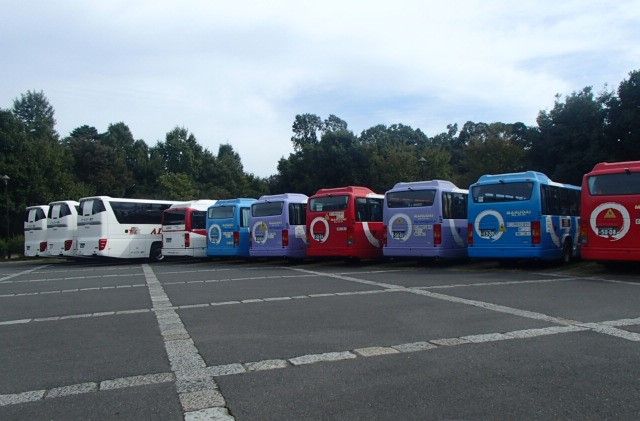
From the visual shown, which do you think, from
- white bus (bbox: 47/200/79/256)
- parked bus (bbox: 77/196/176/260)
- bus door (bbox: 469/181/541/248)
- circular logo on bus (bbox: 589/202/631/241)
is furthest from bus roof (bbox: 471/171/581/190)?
white bus (bbox: 47/200/79/256)

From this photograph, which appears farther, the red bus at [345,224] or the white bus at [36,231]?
the white bus at [36,231]

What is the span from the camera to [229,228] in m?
22.6

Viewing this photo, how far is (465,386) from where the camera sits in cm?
506

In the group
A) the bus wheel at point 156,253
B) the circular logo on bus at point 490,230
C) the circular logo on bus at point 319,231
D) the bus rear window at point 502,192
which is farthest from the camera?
the bus wheel at point 156,253

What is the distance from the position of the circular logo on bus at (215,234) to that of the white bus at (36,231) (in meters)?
7.98

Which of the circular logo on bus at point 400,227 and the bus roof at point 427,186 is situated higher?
the bus roof at point 427,186

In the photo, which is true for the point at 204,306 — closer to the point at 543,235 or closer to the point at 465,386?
the point at 465,386

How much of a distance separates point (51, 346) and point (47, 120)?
84653mm

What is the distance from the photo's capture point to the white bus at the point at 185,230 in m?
23.8

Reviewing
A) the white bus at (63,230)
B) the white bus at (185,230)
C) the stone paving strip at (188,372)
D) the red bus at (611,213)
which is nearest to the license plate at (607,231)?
the red bus at (611,213)

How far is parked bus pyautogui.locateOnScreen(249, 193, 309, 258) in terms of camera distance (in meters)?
20.4

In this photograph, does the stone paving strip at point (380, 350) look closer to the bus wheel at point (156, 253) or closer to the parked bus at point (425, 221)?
the parked bus at point (425, 221)

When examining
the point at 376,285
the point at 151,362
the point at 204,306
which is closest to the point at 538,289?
the point at 376,285

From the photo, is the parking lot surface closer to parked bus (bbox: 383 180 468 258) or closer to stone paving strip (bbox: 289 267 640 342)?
stone paving strip (bbox: 289 267 640 342)
